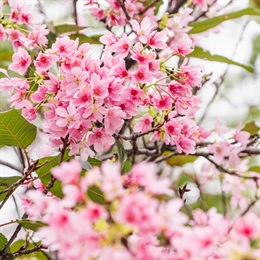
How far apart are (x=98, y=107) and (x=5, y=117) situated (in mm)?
235

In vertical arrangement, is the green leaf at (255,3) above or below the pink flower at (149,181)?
above

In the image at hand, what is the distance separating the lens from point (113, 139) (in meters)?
1.23

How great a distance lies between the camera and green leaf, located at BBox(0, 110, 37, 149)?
1.22 metres

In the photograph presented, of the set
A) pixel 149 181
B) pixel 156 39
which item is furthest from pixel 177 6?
pixel 149 181

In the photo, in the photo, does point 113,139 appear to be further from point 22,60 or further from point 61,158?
point 22,60

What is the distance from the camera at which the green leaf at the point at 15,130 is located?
1.22m

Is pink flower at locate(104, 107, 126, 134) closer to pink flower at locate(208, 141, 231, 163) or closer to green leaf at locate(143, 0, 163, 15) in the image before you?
pink flower at locate(208, 141, 231, 163)

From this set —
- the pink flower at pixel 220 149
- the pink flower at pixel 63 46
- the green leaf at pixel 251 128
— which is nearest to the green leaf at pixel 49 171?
the pink flower at pixel 63 46

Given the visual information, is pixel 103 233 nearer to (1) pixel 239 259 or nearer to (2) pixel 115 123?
(1) pixel 239 259

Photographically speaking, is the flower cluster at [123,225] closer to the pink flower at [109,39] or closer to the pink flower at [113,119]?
the pink flower at [113,119]

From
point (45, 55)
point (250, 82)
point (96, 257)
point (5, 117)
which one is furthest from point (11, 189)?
point (250, 82)

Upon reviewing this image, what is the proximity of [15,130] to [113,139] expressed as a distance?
23 cm

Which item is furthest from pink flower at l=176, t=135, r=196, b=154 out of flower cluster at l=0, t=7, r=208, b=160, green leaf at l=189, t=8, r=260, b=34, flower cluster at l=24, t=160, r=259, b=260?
green leaf at l=189, t=8, r=260, b=34

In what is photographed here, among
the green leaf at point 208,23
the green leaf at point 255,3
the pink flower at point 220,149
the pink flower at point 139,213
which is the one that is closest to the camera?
the pink flower at point 139,213
